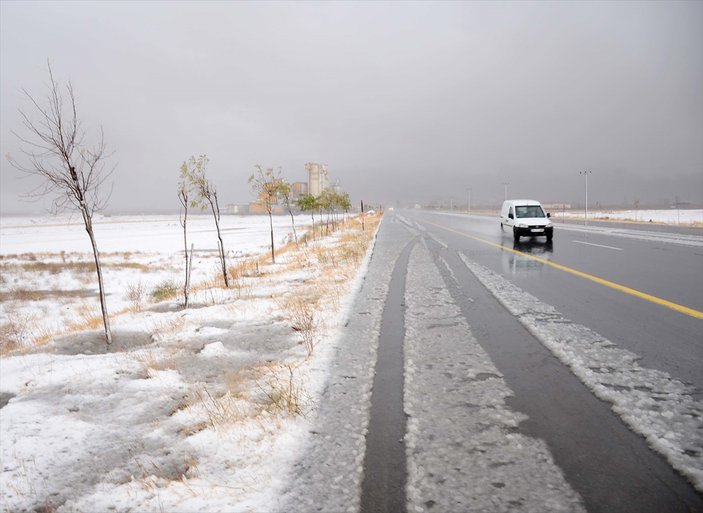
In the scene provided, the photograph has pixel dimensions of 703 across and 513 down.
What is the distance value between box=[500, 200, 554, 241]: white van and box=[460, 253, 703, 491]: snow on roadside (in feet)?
46.6

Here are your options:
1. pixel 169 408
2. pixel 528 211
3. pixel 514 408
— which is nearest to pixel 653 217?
pixel 528 211

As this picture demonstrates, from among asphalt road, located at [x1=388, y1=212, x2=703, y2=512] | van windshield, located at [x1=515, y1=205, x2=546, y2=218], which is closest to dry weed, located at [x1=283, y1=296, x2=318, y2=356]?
asphalt road, located at [x1=388, y1=212, x2=703, y2=512]

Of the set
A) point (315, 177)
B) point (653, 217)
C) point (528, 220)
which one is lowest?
point (653, 217)

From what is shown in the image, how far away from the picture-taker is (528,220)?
63.8 feet

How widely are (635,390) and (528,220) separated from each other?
56.5ft

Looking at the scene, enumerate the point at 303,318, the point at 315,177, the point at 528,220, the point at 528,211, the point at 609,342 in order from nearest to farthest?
the point at 609,342 → the point at 303,318 → the point at 528,220 → the point at 528,211 → the point at 315,177

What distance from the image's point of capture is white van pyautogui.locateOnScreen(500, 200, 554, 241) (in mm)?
18922

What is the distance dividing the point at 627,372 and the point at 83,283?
21.2 metres

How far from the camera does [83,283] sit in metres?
18.8

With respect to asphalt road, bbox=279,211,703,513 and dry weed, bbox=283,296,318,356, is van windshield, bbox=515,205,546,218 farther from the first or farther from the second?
dry weed, bbox=283,296,318,356

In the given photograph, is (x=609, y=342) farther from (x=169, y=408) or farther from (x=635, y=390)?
(x=169, y=408)

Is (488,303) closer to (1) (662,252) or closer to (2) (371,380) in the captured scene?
(2) (371,380)

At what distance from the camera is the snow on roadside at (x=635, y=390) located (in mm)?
2709

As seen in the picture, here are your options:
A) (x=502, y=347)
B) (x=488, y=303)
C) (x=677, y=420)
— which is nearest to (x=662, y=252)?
(x=488, y=303)
